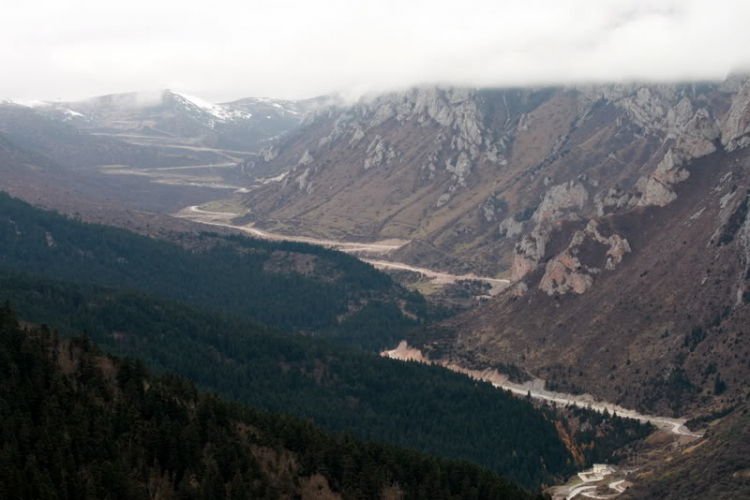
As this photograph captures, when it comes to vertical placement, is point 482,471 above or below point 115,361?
below

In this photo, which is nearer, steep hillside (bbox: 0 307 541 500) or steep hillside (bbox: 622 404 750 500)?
steep hillside (bbox: 0 307 541 500)

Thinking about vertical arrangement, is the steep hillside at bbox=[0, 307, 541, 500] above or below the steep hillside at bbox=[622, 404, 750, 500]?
above

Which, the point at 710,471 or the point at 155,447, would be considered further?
the point at 710,471

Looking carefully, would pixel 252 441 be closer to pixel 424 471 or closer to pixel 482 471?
pixel 424 471

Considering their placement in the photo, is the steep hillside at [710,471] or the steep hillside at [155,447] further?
the steep hillside at [710,471]

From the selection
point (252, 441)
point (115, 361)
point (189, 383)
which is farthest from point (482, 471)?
point (115, 361)

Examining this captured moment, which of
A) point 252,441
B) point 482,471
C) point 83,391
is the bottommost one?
point 482,471

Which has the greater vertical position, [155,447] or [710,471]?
[155,447]

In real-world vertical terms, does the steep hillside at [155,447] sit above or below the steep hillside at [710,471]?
above
